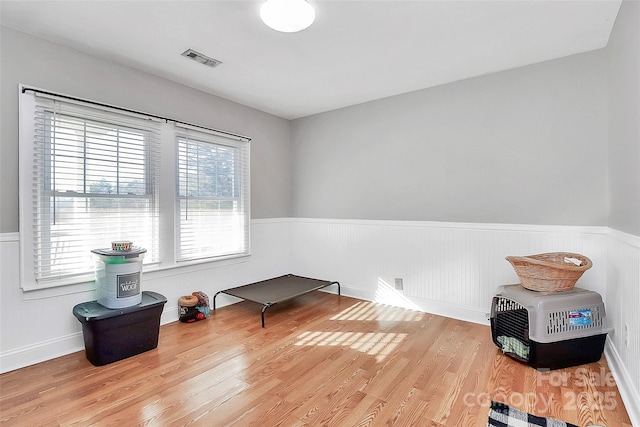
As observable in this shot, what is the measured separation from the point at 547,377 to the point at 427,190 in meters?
1.92

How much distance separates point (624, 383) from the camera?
6.15ft

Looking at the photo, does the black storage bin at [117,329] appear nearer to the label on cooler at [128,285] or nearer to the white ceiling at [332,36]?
the label on cooler at [128,285]

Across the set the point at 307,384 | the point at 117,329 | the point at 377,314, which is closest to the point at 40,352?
the point at 117,329

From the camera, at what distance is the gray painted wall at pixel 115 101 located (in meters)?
2.21

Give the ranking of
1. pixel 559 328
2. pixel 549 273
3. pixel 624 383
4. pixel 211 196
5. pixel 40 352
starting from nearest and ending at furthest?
pixel 624 383, pixel 559 328, pixel 549 273, pixel 40 352, pixel 211 196

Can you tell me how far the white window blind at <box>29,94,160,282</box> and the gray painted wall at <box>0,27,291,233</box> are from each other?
14 cm

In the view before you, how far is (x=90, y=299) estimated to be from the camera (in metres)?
2.60

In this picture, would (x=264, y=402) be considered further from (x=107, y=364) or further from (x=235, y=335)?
(x=107, y=364)

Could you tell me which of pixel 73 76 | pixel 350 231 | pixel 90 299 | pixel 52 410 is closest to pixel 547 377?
pixel 350 231

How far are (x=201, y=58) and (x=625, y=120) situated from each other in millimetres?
3170

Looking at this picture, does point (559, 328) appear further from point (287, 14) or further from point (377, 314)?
point (287, 14)

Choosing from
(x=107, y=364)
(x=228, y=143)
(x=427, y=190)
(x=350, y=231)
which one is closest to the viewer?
(x=107, y=364)

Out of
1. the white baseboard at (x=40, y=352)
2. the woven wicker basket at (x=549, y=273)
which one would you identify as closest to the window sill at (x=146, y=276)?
the white baseboard at (x=40, y=352)

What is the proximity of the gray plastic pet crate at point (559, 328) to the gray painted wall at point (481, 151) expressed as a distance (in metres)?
0.80
